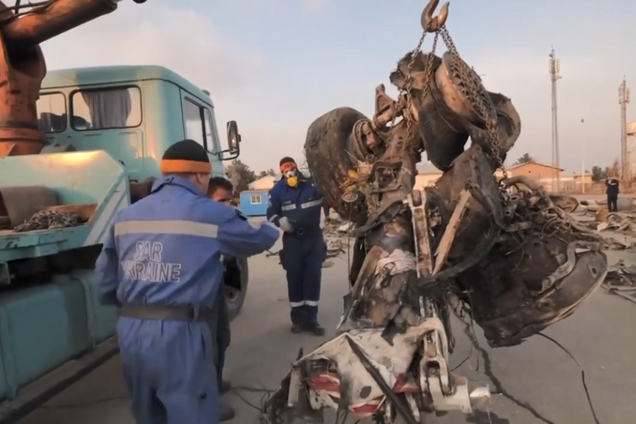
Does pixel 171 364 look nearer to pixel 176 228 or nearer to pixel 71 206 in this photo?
pixel 176 228

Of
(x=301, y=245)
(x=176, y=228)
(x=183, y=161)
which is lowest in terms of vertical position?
(x=301, y=245)

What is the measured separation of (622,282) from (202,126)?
20.4 feet

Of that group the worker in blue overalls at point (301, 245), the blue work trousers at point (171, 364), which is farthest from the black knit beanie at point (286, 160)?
the blue work trousers at point (171, 364)

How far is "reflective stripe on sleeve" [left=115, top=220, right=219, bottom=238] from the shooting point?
2.40 meters

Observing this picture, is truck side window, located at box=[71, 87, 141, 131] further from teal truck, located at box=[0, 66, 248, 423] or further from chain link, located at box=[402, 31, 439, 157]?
chain link, located at box=[402, 31, 439, 157]

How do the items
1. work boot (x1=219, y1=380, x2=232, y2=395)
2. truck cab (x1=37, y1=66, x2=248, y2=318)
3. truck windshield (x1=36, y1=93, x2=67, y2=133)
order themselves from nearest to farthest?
work boot (x1=219, y1=380, x2=232, y2=395) → truck cab (x1=37, y1=66, x2=248, y2=318) → truck windshield (x1=36, y1=93, x2=67, y2=133)

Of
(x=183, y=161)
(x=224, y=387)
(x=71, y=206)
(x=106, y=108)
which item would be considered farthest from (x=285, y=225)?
(x=183, y=161)

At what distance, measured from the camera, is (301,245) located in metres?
5.64

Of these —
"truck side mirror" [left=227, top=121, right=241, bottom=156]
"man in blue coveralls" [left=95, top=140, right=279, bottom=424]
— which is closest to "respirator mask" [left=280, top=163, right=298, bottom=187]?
"truck side mirror" [left=227, top=121, right=241, bottom=156]

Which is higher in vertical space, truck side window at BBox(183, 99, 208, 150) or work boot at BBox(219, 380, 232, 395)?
truck side window at BBox(183, 99, 208, 150)

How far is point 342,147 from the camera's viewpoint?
178 inches

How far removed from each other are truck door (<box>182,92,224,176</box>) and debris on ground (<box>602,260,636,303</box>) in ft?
18.1

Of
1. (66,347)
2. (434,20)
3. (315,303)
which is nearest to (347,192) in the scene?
(434,20)

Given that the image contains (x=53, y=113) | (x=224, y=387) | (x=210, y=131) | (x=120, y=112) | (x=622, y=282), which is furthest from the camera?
(x=622, y=282)
